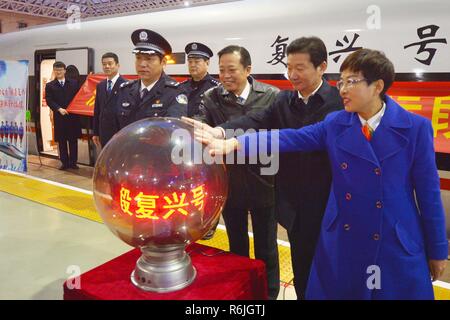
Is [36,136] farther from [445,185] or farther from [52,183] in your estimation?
[445,185]

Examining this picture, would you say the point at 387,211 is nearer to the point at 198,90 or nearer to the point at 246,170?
the point at 246,170

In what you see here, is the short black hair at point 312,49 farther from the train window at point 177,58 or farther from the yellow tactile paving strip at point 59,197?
the train window at point 177,58

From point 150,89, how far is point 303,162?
5.11 feet

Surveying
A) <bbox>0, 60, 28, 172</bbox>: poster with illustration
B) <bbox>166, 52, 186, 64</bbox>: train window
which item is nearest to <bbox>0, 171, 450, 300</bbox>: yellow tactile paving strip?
<bbox>0, 60, 28, 172</bbox>: poster with illustration

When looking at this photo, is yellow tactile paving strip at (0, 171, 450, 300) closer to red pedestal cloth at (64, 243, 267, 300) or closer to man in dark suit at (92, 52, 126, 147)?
man in dark suit at (92, 52, 126, 147)

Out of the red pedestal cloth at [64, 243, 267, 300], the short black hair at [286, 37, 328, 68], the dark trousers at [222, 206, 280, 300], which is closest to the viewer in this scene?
the red pedestal cloth at [64, 243, 267, 300]

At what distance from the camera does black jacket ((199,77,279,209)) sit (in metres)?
2.51

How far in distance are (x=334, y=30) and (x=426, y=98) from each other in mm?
1092

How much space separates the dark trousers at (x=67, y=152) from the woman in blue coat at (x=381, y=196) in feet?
20.2

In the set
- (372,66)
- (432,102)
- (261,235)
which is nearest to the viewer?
(372,66)

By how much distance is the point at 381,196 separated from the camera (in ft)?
4.89

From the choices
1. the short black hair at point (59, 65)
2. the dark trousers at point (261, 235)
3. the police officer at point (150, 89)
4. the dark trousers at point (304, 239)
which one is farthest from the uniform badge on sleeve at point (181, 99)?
the short black hair at point (59, 65)

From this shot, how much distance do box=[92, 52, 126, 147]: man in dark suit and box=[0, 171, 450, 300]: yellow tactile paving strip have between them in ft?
2.77

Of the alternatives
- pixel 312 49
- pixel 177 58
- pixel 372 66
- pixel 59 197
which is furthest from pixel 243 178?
pixel 59 197
